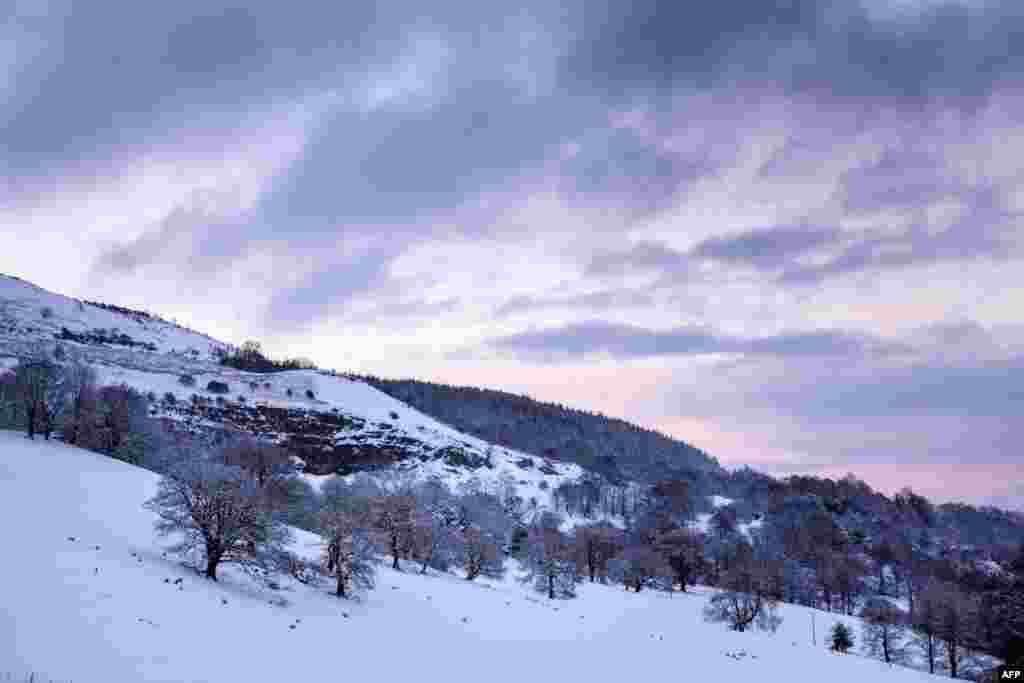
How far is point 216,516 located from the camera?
2897 centimetres

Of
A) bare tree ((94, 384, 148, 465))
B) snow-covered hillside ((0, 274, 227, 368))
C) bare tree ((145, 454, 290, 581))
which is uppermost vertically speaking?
snow-covered hillside ((0, 274, 227, 368))

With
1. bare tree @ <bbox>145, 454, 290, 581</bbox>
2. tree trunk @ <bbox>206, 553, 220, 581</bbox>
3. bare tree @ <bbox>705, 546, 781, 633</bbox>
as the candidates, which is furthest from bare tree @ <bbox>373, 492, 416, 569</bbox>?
bare tree @ <bbox>705, 546, 781, 633</bbox>

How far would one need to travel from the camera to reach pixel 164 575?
986 inches

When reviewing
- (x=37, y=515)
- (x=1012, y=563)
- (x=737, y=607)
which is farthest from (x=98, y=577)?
(x=737, y=607)

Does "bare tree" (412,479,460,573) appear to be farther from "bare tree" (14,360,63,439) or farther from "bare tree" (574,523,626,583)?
"bare tree" (14,360,63,439)

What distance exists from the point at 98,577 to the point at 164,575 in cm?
360

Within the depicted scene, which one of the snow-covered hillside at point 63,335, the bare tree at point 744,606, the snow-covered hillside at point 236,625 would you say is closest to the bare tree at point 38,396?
the snow-covered hillside at point 236,625

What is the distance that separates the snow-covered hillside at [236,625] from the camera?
55.0 ft

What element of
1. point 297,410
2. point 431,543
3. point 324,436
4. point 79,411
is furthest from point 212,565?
point 297,410

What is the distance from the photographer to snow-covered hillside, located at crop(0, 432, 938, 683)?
55.0 ft

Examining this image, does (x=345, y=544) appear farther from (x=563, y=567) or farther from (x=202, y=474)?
(x=563, y=567)

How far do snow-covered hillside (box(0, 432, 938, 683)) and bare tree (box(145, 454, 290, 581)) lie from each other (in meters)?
1.20

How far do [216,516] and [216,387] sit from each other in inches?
5256

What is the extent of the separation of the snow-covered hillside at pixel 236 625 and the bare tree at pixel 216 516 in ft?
3.93
